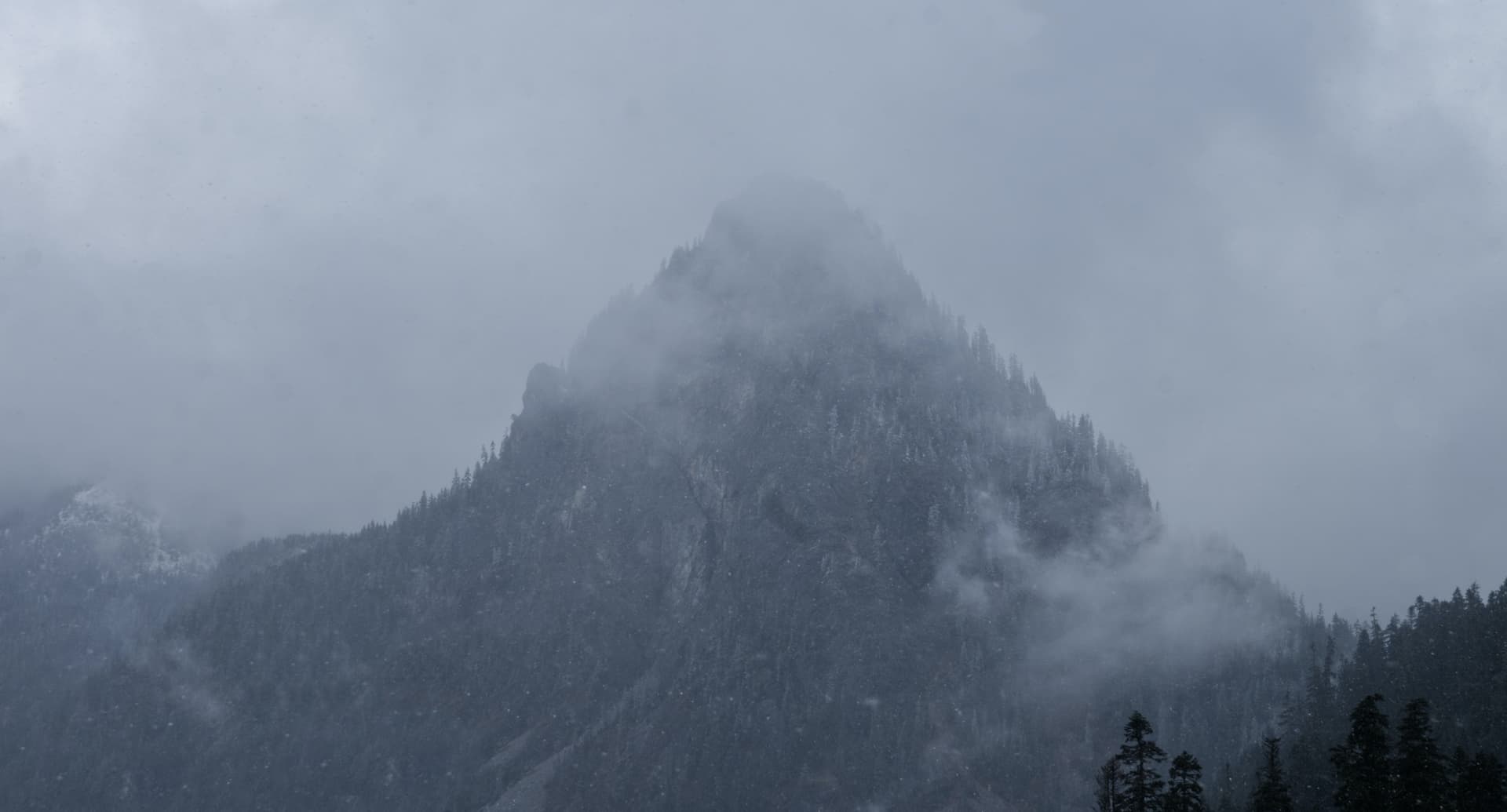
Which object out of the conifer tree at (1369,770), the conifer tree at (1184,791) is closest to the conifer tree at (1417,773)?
the conifer tree at (1369,770)

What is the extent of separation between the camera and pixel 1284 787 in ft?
381

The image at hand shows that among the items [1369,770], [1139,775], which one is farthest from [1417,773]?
[1139,775]

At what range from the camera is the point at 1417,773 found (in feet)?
358

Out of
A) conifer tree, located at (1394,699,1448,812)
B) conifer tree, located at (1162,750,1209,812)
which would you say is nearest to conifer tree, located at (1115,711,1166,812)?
conifer tree, located at (1162,750,1209,812)

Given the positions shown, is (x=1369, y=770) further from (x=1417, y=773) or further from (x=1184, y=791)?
(x=1184, y=791)

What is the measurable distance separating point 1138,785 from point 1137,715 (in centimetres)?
566

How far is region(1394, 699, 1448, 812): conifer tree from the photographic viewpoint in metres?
108

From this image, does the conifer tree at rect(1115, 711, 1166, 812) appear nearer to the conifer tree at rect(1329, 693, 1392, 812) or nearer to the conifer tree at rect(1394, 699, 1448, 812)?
the conifer tree at rect(1329, 693, 1392, 812)

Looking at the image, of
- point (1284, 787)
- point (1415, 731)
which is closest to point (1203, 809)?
point (1284, 787)

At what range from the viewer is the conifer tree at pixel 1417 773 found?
10781 centimetres

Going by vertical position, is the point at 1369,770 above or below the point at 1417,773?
above

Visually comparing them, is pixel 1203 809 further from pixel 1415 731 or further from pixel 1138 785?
pixel 1415 731

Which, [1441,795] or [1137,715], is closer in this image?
[1137,715]

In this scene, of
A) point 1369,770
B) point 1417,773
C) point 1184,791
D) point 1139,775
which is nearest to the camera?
point 1139,775
